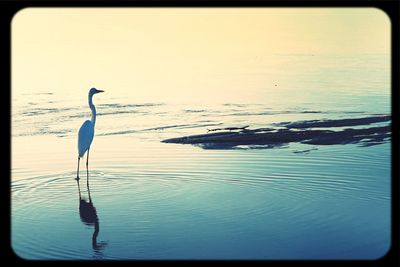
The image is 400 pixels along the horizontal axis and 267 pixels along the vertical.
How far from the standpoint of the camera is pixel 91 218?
17.1ft

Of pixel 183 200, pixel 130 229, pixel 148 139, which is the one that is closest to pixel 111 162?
pixel 148 139

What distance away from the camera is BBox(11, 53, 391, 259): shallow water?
4.43m

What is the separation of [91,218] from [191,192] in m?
0.93

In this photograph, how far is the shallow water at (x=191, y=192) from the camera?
4434mm

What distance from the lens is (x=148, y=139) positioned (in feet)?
26.9

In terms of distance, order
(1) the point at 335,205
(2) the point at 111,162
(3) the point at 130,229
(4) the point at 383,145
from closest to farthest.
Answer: (3) the point at 130,229 → (1) the point at 335,205 → (2) the point at 111,162 → (4) the point at 383,145

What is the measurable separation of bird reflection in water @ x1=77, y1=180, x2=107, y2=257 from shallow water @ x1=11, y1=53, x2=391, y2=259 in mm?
20

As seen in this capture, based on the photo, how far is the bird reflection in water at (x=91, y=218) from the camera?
444cm

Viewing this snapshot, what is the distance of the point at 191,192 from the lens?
18.8 feet

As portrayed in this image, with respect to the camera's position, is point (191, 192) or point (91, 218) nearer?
point (91, 218)

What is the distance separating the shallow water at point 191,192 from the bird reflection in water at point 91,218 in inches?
0.8

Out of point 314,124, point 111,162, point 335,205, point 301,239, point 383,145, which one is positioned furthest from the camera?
point 314,124
